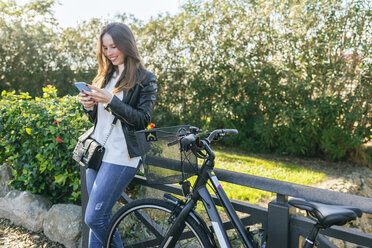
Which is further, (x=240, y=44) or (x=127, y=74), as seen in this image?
(x=240, y=44)

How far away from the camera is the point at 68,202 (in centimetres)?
344

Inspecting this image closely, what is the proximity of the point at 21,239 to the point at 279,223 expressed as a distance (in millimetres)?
2859

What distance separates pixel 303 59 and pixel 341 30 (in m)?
0.90

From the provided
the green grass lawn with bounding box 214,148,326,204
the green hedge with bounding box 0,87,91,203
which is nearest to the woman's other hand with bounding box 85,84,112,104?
the green hedge with bounding box 0,87,91,203

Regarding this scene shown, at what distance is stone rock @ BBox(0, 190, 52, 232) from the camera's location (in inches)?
136

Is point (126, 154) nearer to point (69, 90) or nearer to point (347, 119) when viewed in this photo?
point (347, 119)

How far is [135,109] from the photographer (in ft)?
6.62

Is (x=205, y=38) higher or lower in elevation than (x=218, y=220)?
higher

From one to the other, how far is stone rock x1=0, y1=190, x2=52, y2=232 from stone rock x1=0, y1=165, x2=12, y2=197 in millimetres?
372

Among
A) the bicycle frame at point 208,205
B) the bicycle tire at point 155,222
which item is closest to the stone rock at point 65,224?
the bicycle tire at point 155,222

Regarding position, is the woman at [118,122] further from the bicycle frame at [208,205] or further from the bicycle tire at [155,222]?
the bicycle frame at [208,205]

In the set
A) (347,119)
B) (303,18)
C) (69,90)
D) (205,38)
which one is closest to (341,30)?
(303,18)

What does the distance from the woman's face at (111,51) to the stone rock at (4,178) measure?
2.79 meters

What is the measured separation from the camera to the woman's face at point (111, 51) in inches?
83.4
